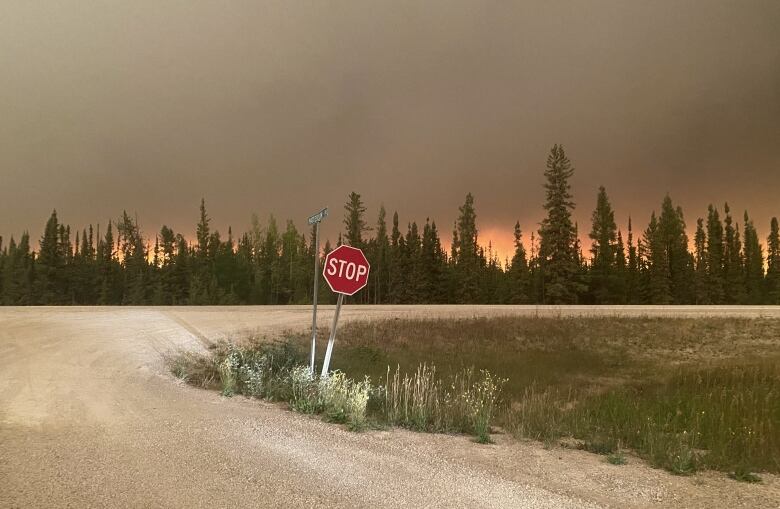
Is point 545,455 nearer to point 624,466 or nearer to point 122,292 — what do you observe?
point 624,466

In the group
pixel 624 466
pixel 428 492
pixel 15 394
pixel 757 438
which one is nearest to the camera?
pixel 428 492

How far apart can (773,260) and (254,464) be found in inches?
4538

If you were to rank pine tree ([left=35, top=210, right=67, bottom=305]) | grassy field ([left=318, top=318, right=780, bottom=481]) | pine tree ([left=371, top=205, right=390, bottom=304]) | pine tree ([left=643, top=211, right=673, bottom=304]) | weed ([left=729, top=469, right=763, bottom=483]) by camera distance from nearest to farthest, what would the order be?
1. weed ([left=729, top=469, right=763, bottom=483])
2. grassy field ([left=318, top=318, right=780, bottom=481])
3. pine tree ([left=643, top=211, right=673, bottom=304])
4. pine tree ([left=35, top=210, right=67, bottom=305])
5. pine tree ([left=371, top=205, right=390, bottom=304])

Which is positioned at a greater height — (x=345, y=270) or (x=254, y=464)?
(x=345, y=270)

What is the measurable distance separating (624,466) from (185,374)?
8966 mm

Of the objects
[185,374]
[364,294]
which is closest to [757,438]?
[185,374]

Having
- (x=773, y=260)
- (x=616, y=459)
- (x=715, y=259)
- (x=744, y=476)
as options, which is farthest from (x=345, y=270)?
(x=773, y=260)

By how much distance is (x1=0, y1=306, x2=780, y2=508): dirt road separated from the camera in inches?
197

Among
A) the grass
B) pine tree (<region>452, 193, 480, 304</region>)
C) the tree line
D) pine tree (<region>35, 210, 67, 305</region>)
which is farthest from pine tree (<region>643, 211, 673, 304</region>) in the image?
pine tree (<region>35, 210, 67, 305</region>)

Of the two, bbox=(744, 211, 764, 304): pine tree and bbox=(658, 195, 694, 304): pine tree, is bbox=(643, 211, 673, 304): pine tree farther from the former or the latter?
bbox=(744, 211, 764, 304): pine tree

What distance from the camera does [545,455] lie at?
6.87 meters

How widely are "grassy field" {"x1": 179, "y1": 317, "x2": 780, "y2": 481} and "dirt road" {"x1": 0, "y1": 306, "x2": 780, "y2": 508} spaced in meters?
0.64

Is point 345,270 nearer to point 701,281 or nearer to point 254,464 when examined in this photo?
point 254,464

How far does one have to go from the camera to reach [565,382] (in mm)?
15961
